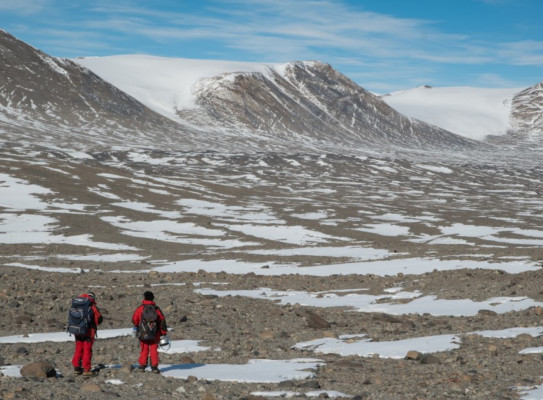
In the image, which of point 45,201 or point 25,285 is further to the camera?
point 45,201

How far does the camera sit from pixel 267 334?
17.1 m

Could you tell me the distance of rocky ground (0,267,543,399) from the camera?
10.9 meters

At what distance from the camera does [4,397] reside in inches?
369

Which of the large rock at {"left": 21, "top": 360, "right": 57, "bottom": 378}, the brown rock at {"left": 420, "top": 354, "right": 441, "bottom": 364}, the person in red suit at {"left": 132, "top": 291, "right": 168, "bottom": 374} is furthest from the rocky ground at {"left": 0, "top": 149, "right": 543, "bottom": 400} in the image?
the person in red suit at {"left": 132, "top": 291, "right": 168, "bottom": 374}

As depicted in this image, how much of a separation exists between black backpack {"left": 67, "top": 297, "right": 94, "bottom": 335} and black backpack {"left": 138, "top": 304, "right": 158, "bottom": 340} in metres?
1.00

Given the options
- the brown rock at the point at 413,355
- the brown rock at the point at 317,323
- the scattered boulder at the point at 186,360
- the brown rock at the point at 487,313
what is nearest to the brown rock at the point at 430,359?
the brown rock at the point at 413,355

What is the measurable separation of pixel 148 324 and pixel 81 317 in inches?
51.5

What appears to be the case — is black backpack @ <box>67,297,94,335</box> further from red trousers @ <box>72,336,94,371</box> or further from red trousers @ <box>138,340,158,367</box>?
red trousers @ <box>138,340,158,367</box>

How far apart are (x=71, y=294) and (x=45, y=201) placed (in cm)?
4978

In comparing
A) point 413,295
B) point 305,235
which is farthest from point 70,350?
point 305,235

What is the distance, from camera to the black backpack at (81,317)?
12539 millimetres

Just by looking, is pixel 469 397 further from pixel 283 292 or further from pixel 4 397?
pixel 283 292

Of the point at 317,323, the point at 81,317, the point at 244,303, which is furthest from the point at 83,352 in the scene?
the point at 244,303

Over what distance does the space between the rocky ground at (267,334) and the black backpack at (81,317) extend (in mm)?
851
